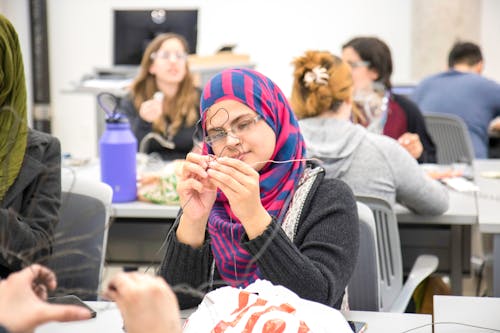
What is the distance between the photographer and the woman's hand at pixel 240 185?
1.52 metres

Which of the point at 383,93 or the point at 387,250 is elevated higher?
the point at 383,93

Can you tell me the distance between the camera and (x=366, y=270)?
2168mm

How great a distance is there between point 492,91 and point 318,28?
2598 mm

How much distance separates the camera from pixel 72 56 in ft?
24.8

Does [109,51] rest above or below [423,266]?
above

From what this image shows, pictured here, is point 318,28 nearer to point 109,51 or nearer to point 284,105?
point 109,51

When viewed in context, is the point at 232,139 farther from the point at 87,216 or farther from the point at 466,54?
the point at 466,54

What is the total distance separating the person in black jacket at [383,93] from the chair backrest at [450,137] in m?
0.40

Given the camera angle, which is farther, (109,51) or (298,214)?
(109,51)

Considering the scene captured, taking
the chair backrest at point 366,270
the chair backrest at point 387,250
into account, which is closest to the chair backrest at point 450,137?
the chair backrest at point 387,250

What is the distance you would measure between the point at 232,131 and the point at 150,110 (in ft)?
7.03

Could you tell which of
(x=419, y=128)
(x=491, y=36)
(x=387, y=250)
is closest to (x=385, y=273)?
(x=387, y=250)

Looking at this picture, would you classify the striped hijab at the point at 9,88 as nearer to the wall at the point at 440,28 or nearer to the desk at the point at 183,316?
the desk at the point at 183,316

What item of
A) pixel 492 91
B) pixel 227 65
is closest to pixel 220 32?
pixel 227 65
